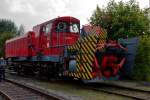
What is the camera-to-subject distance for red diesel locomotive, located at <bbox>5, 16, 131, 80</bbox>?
14781 millimetres

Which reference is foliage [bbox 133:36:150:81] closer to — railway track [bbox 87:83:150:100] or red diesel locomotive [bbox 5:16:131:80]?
railway track [bbox 87:83:150:100]

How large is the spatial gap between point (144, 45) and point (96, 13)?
9.33 metres

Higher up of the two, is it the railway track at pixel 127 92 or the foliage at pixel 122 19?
the foliage at pixel 122 19

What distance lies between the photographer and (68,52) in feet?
53.3

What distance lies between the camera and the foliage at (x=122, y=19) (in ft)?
78.9

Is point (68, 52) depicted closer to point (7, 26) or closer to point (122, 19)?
point (122, 19)

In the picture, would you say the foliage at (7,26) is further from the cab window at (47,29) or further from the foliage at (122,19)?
the cab window at (47,29)

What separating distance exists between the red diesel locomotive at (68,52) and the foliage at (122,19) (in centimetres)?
566

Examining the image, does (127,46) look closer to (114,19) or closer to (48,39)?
(48,39)

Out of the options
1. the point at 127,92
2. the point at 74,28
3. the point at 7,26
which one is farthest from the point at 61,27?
the point at 7,26

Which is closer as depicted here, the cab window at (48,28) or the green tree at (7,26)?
the cab window at (48,28)

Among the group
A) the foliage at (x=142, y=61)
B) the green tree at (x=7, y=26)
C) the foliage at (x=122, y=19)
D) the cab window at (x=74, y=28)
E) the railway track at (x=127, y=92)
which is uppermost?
the green tree at (x=7, y=26)

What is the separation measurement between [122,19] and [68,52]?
366 inches

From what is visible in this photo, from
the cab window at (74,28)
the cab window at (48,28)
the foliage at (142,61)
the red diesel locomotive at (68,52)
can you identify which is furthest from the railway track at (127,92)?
the cab window at (48,28)
